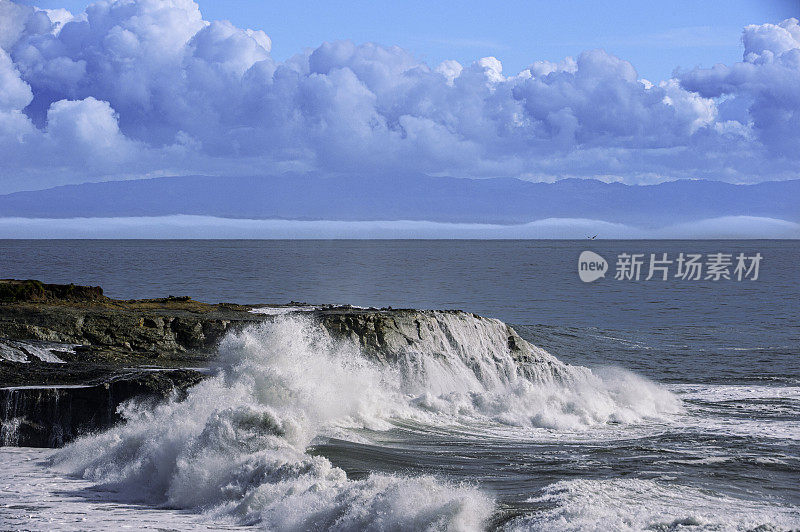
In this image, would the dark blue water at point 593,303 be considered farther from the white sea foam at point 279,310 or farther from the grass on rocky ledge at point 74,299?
the grass on rocky ledge at point 74,299

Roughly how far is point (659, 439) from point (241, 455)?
781cm

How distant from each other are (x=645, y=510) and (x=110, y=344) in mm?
Result: 13254

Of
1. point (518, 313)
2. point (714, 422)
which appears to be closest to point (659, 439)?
point (714, 422)

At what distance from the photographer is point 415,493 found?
9.46 metres

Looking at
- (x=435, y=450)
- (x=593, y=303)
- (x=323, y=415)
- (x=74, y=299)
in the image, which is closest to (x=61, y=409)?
(x=323, y=415)

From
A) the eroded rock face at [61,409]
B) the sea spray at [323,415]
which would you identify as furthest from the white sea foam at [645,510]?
the eroded rock face at [61,409]

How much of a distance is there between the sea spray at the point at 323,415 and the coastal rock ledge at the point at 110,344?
0.27 metres

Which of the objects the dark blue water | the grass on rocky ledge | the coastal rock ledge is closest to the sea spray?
the coastal rock ledge

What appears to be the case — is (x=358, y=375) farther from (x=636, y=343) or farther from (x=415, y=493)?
(x=636, y=343)

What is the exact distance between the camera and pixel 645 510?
9844 mm

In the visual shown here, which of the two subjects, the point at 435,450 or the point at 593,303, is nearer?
the point at 435,450

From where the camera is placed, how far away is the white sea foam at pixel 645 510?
9195mm

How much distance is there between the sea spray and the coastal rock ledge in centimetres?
27

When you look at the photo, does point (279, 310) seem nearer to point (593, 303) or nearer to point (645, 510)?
point (645, 510)
